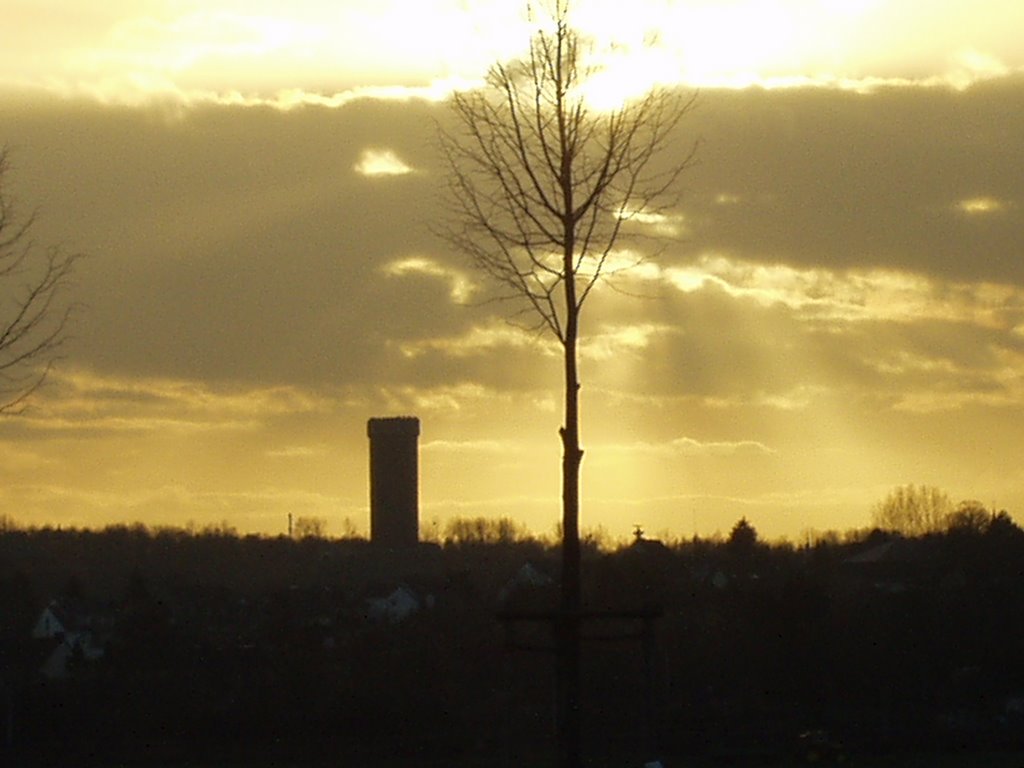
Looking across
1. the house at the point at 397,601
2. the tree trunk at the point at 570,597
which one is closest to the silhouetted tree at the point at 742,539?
the house at the point at 397,601

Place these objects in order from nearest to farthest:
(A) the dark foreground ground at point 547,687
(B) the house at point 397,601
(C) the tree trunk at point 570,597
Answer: (C) the tree trunk at point 570,597 < (A) the dark foreground ground at point 547,687 < (B) the house at point 397,601

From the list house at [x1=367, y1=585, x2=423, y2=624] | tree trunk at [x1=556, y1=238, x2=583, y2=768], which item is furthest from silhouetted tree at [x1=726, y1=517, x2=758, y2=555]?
tree trunk at [x1=556, y1=238, x2=583, y2=768]

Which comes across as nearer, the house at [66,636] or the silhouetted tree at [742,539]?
the house at [66,636]

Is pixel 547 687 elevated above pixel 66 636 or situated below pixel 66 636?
below

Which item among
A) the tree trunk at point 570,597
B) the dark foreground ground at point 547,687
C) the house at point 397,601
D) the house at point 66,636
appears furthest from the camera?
the house at point 397,601

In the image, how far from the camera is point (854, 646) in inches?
1645

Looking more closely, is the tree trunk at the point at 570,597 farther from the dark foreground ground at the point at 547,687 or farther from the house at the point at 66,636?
the house at the point at 66,636

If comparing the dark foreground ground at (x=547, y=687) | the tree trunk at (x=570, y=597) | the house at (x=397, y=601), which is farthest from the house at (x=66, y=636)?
the tree trunk at (x=570, y=597)

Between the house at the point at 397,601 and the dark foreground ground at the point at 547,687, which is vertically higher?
the house at the point at 397,601

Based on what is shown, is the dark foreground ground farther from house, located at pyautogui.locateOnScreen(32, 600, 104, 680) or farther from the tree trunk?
the tree trunk

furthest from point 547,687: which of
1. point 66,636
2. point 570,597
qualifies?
point 570,597

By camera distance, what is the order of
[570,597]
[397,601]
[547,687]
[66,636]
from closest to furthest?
Result: [570,597]
[547,687]
[66,636]
[397,601]

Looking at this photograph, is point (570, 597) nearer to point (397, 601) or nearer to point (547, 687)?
point (547, 687)

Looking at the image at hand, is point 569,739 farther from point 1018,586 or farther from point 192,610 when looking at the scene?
point 192,610
